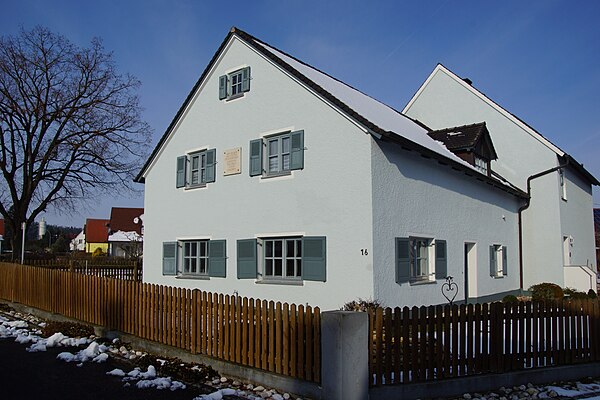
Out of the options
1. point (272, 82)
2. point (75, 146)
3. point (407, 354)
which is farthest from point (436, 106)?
point (75, 146)

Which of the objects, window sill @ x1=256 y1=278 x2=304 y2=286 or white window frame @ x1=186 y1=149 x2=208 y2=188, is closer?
window sill @ x1=256 y1=278 x2=304 y2=286

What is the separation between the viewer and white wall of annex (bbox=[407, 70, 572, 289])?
19078 millimetres

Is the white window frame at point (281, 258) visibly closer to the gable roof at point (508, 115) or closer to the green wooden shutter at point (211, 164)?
the green wooden shutter at point (211, 164)

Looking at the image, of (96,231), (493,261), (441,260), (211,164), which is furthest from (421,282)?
(96,231)

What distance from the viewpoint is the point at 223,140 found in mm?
14984

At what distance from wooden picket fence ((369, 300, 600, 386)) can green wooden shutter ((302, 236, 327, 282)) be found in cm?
475

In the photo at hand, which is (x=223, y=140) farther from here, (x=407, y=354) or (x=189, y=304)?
(x=407, y=354)

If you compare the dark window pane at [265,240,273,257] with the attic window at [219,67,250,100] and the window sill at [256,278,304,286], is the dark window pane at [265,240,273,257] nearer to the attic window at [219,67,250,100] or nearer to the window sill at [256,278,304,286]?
the window sill at [256,278,304,286]

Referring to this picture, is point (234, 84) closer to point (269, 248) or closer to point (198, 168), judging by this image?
point (198, 168)

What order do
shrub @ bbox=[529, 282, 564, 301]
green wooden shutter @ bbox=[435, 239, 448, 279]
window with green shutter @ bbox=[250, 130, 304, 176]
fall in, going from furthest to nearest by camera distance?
shrub @ bbox=[529, 282, 564, 301]
green wooden shutter @ bbox=[435, 239, 448, 279]
window with green shutter @ bbox=[250, 130, 304, 176]

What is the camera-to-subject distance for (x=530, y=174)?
1975cm

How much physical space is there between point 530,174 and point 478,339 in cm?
1478

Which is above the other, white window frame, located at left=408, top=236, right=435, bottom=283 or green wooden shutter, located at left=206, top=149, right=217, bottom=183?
green wooden shutter, located at left=206, top=149, right=217, bottom=183

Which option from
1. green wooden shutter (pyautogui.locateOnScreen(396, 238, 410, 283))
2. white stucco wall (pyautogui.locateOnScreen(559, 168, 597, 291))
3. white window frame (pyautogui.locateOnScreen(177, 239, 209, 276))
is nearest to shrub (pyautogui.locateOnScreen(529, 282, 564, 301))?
white stucco wall (pyautogui.locateOnScreen(559, 168, 597, 291))
